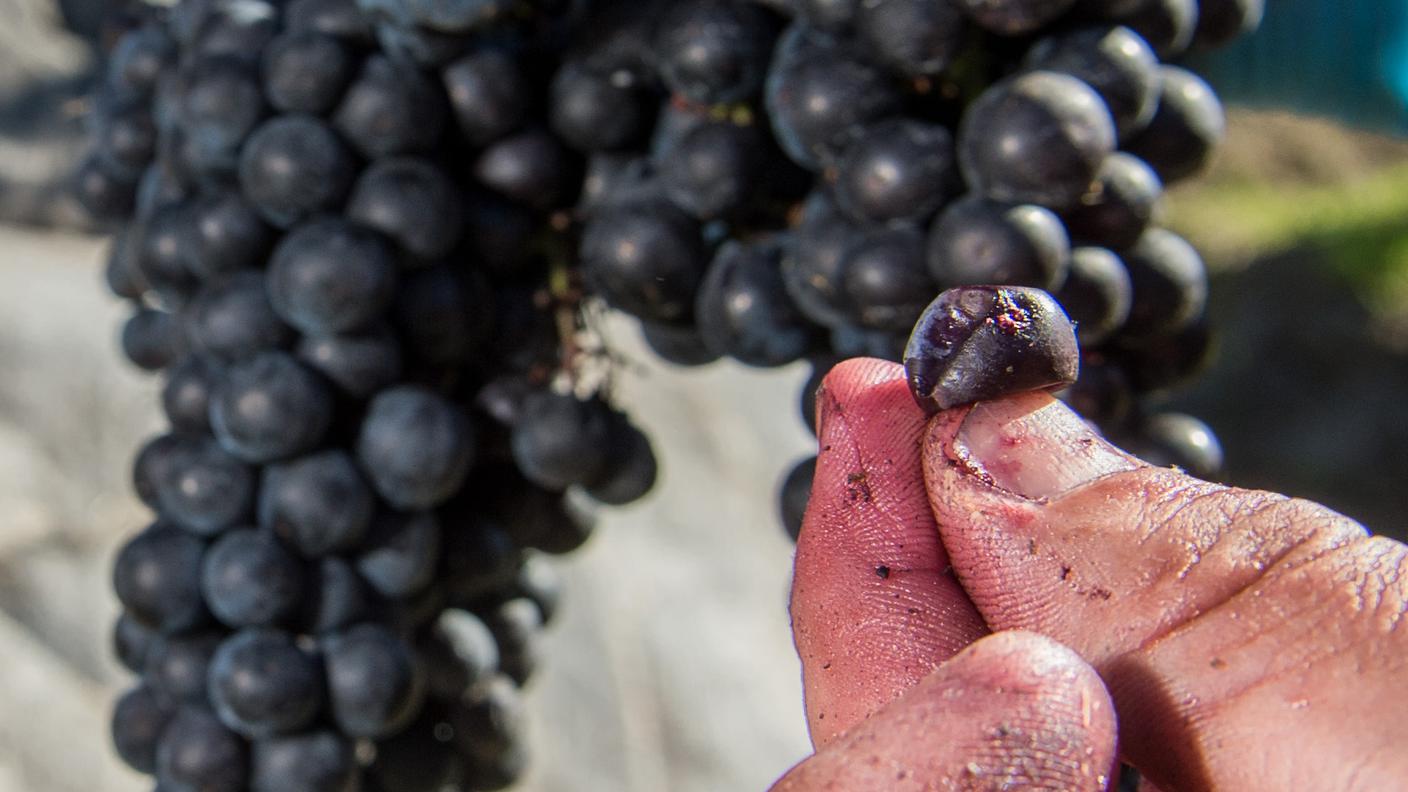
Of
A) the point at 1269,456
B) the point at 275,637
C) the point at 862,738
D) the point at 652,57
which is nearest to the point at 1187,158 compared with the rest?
the point at 652,57

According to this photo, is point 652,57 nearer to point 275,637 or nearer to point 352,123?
point 352,123

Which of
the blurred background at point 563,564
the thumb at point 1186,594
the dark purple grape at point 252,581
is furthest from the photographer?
the blurred background at point 563,564

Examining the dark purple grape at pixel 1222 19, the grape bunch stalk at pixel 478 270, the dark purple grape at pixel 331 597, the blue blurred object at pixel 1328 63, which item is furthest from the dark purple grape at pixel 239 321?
the blue blurred object at pixel 1328 63

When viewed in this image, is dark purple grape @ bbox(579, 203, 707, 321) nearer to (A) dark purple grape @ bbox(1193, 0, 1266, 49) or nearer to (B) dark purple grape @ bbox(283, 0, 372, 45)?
(B) dark purple grape @ bbox(283, 0, 372, 45)

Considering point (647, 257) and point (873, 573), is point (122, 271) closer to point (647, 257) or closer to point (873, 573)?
point (647, 257)

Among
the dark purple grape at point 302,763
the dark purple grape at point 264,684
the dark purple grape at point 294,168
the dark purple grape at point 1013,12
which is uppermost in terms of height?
the dark purple grape at point 1013,12

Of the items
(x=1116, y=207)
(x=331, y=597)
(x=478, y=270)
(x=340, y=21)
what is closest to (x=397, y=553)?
(x=331, y=597)

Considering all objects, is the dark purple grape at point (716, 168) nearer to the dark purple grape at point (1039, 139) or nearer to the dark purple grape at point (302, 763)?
the dark purple grape at point (1039, 139)
